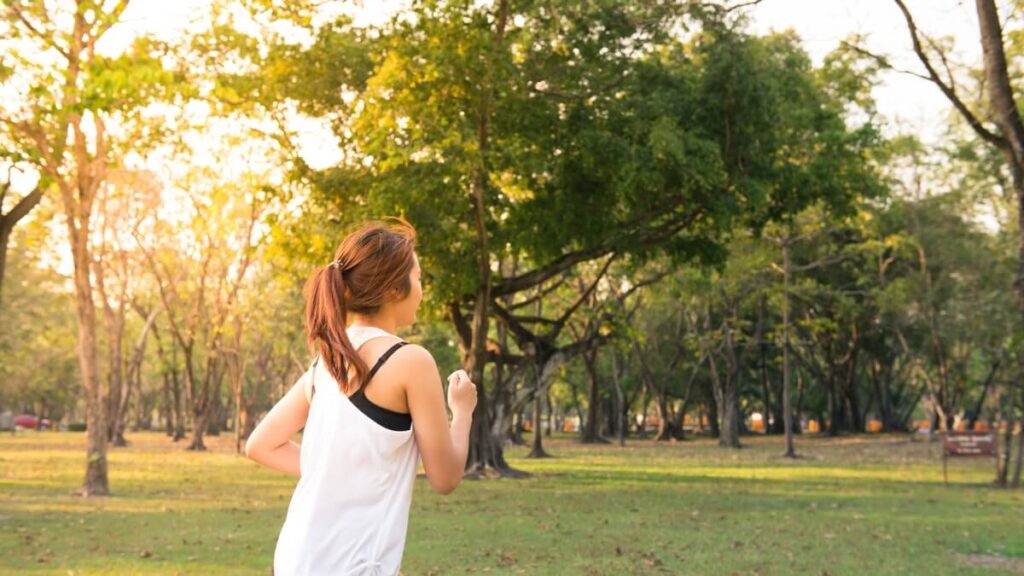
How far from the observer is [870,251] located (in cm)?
4516

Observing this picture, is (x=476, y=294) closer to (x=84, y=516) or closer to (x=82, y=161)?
(x=82, y=161)

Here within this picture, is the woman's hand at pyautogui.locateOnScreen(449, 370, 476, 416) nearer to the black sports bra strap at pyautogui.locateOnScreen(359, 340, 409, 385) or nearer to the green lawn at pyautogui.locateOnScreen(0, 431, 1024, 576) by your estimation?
the black sports bra strap at pyautogui.locateOnScreen(359, 340, 409, 385)

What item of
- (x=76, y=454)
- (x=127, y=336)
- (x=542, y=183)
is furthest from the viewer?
(x=127, y=336)

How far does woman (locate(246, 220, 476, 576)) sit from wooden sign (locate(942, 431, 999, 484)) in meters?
22.7

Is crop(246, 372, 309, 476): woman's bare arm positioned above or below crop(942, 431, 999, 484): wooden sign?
below

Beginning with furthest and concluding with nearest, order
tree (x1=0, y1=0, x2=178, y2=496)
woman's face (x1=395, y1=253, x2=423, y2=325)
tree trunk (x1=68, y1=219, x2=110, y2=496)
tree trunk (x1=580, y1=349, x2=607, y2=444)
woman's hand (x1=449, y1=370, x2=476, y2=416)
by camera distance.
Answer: tree trunk (x1=580, y1=349, x2=607, y2=444) < tree trunk (x1=68, y1=219, x2=110, y2=496) < tree (x1=0, y1=0, x2=178, y2=496) < woman's face (x1=395, y1=253, x2=423, y2=325) < woman's hand (x1=449, y1=370, x2=476, y2=416)

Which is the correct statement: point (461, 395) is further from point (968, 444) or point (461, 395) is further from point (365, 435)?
point (968, 444)

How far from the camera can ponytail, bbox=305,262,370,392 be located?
2889 mm

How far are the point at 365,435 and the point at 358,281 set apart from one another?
429mm

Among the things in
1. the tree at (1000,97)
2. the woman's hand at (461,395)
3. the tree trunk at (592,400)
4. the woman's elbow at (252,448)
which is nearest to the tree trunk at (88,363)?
the tree at (1000,97)

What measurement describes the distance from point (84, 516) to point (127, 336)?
57363mm

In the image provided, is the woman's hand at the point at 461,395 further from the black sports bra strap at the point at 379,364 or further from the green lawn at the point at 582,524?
the green lawn at the point at 582,524

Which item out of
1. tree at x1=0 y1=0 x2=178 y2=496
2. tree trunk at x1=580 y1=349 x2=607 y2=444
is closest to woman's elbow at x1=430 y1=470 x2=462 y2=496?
tree at x1=0 y1=0 x2=178 y2=496

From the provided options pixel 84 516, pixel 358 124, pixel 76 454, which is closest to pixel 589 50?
pixel 358 124
